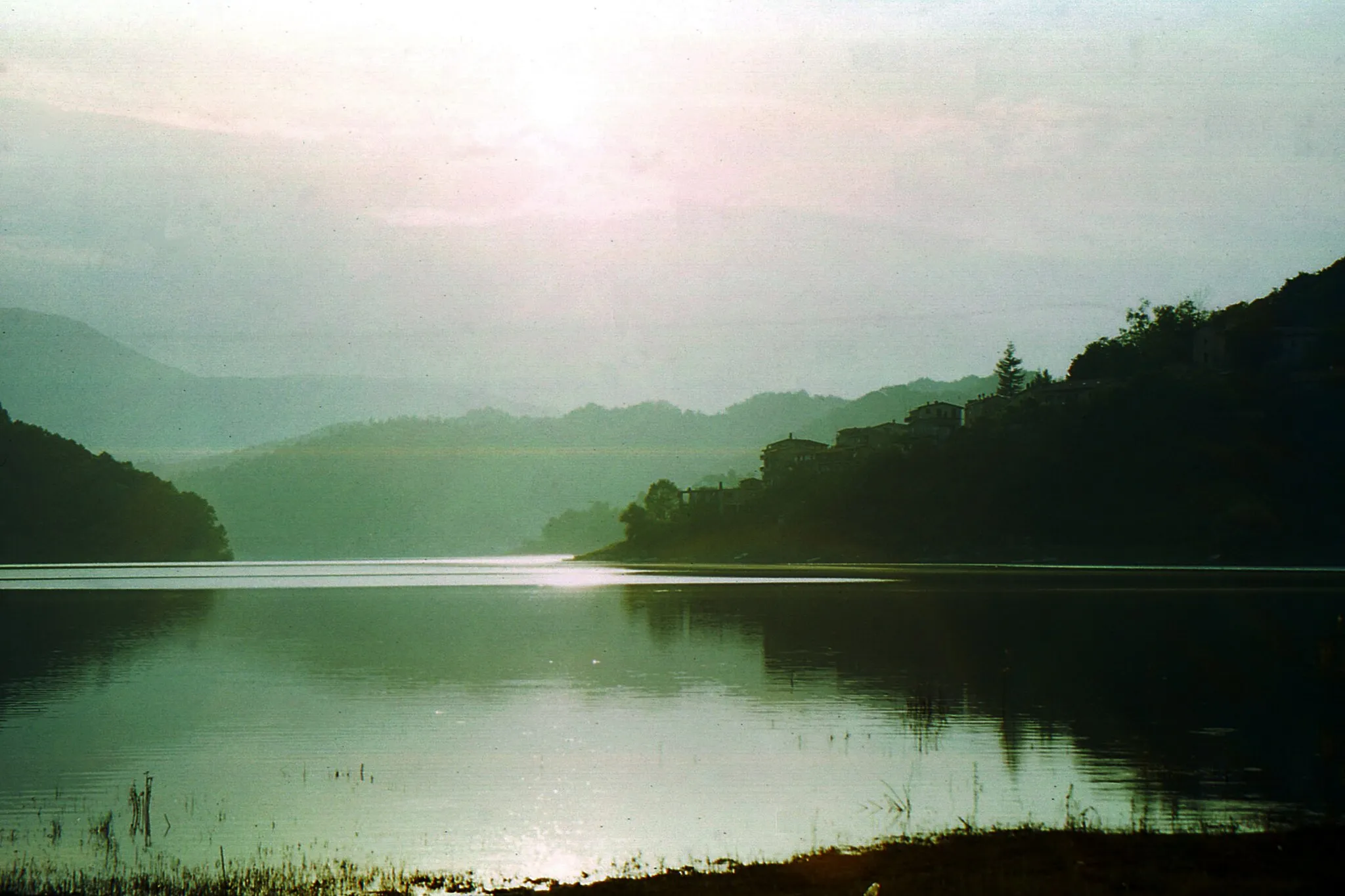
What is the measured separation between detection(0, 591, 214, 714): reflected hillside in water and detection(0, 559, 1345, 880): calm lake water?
0.44m

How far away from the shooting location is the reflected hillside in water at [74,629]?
53344 millimetres

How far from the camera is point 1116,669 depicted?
5378 centimetres

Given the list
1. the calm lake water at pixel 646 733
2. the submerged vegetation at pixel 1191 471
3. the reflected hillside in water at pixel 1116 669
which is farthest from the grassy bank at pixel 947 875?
the submerged vegetation at pixel 1191 471

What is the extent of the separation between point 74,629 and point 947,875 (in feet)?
228

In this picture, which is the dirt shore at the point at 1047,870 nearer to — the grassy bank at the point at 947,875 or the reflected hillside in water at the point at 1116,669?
the grassy bank at the point at 947,875

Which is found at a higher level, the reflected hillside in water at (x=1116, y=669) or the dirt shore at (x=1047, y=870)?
the dirt shore at (x=1047, y=870)

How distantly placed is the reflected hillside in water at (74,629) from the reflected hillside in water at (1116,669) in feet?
91.7

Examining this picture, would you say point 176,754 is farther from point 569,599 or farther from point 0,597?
point 0,597

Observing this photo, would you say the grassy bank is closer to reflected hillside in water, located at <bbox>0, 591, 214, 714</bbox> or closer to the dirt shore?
the dirt shore

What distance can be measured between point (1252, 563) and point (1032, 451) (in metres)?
42.3

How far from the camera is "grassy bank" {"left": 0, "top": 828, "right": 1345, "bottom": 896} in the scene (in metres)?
19.0

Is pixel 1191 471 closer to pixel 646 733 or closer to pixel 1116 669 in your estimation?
pixel 1116 669

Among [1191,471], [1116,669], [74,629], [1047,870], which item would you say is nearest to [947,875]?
[1047,870]

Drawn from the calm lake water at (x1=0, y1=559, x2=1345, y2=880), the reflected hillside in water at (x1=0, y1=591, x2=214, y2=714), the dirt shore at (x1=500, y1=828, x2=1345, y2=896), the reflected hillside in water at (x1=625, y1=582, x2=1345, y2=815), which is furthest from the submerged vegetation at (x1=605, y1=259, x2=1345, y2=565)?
the dirt shore at (x1=500, y1=828, x2=1345, y2=896)
